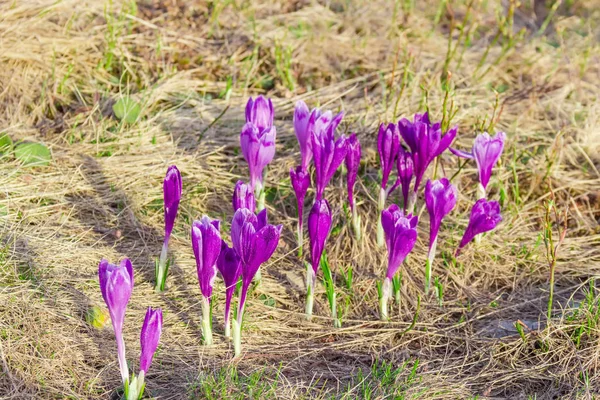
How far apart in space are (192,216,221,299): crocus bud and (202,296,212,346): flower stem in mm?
99

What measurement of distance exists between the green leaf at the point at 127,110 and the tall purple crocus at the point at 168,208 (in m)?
1.15

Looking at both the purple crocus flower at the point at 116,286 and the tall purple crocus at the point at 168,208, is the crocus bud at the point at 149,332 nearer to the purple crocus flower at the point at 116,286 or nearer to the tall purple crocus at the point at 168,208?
the purple crocus flower at the point at 116,286

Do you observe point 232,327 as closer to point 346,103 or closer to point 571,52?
point 346,103

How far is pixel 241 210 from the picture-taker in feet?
8.75

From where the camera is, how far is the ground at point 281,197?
2.75 m

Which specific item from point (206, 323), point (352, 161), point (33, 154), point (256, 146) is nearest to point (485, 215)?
point (352, 161)

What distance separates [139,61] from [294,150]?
1.23m

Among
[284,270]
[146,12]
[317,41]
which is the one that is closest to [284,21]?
[317,41]

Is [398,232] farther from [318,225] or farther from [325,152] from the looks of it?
[325,152]

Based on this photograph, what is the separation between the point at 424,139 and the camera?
3.23 m

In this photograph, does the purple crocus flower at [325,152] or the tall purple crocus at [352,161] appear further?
the tall purple crocus at [352,161]

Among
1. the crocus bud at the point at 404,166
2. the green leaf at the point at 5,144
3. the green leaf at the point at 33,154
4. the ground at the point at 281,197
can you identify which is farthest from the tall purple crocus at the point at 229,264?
the green leaf at the point at 5,144

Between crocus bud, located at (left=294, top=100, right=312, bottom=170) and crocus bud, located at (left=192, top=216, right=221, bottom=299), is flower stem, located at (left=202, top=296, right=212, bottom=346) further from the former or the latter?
crocus bud, located at (left=294, top=100, right=312, bottom=170)

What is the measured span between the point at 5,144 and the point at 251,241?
1.72 metres
